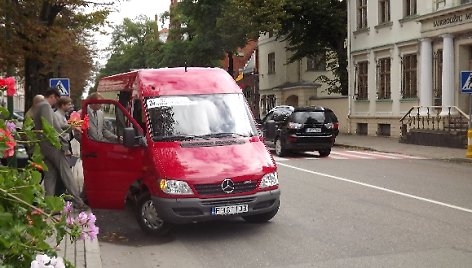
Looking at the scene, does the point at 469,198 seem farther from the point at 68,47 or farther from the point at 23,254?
the point at 68,47

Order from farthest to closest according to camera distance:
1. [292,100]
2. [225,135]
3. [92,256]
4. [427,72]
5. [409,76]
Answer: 1. [292,100]
2. [409,76]
3. [427,72]
4. [225,135]
5. [92,256]

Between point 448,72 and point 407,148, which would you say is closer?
point 407,148

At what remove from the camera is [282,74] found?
4747cm

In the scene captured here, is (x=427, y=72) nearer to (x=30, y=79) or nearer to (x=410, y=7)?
(x=410, y=7)

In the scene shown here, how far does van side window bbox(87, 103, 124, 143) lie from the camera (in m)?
8.60

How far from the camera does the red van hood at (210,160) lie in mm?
7355

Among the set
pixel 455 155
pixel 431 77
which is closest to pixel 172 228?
pixel 455 155

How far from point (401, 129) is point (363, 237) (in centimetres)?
2150

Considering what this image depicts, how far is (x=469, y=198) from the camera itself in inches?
415

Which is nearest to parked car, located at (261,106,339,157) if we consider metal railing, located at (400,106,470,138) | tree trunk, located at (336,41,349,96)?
metal railing, located at (400,106,470,138)

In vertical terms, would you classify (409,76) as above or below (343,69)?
below

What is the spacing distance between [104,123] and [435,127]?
1935 centimetres

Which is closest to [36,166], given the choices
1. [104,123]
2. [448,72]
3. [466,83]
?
[104,123]

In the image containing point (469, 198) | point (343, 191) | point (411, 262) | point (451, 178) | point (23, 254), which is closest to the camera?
point (23, 254)
